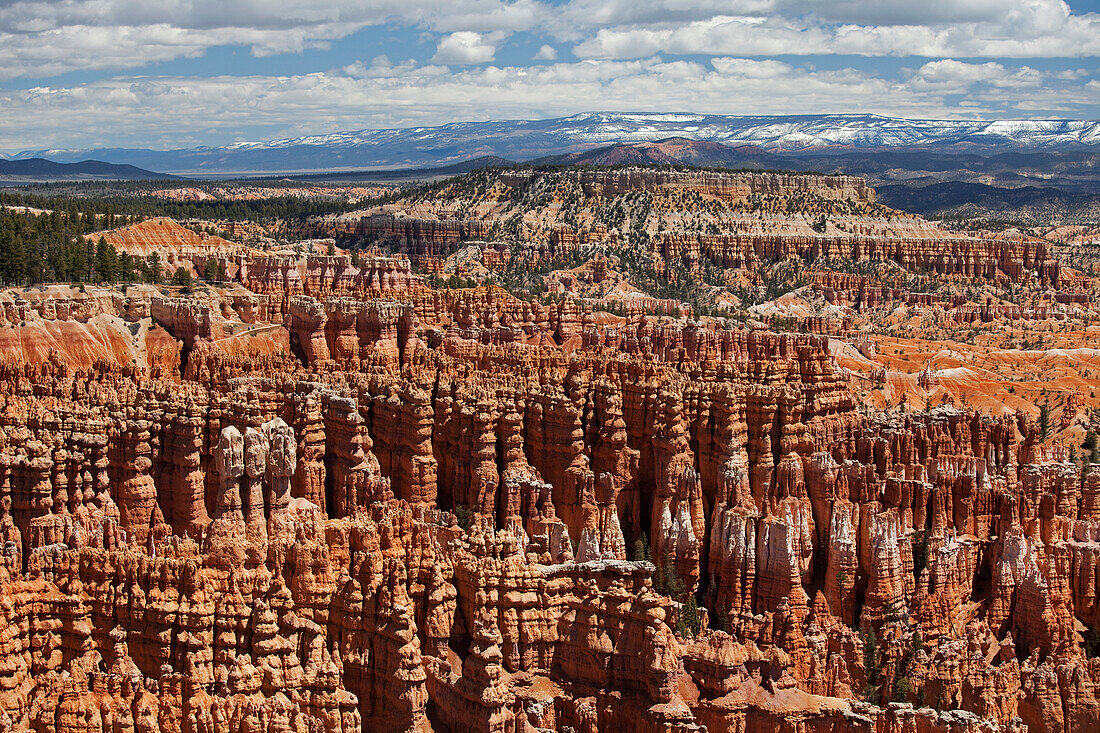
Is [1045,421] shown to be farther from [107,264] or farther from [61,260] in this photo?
[61,260]

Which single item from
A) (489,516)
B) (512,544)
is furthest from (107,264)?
(512,544)

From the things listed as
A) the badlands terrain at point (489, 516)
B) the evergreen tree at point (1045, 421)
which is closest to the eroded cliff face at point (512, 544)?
the badlands terrain at point (489, 516)

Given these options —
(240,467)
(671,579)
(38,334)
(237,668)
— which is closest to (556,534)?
(671,579)

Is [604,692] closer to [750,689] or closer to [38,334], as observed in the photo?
[750,689]

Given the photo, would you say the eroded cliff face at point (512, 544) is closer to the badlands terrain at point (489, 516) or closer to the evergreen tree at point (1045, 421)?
the badlands terrain at point (489, 516)

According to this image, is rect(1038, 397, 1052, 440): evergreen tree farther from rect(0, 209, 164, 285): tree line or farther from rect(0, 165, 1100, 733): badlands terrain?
rect(0, 209, 164, 285): tree line

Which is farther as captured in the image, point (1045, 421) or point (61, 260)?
point (61, 260)

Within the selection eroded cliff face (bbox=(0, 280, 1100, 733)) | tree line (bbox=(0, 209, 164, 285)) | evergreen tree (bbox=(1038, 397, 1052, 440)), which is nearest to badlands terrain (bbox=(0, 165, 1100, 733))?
eroded cliff face (bbox=(0, 280, 1100, 733))
